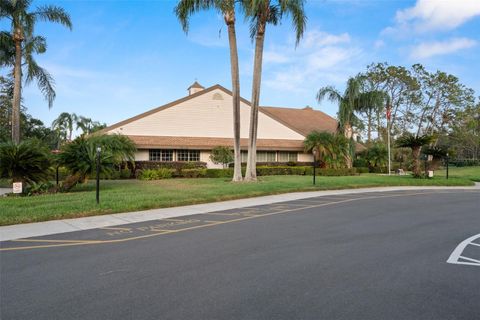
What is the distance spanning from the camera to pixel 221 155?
2683cm

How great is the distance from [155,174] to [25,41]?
1196 cm

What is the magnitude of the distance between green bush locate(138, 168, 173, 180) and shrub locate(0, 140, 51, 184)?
9328mm

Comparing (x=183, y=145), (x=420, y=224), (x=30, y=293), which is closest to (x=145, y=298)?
(x=30, y=293)

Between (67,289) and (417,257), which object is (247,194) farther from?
(67,289)

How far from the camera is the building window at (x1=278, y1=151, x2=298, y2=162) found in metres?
31.6

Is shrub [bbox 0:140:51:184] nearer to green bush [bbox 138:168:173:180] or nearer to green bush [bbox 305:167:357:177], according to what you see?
green bush [bbox 138:168:173:180]

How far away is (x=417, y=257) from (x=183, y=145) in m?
22.4

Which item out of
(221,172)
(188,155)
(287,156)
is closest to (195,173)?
(221,172)

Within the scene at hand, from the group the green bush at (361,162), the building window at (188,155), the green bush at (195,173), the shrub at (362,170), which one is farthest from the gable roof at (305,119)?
the green bush at (195,173)

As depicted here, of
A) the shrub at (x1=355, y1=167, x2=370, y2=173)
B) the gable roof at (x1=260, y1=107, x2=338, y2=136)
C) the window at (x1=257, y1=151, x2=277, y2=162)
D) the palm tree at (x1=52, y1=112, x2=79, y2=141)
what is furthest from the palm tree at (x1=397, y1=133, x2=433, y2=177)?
the palm tree at (x1=52, y1=112, x2=79, y2=141)

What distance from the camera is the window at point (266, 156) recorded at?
1208 inches

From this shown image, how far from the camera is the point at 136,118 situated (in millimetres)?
26781

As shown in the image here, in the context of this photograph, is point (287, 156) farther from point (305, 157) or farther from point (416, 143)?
point (416, 143)

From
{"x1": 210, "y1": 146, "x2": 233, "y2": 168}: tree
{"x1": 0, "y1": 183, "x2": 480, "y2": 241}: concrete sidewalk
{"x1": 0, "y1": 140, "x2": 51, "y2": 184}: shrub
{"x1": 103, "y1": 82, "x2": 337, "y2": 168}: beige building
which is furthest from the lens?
{"x1": 210, "y1": 146, "x2": 233, "y2": 168}: tree
